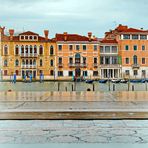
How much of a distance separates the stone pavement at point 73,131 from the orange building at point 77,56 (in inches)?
582

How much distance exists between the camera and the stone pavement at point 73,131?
159 inches

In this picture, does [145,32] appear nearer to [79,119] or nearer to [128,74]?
[128,74]

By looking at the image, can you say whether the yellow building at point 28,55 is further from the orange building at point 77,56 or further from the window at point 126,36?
the window at point 126,36

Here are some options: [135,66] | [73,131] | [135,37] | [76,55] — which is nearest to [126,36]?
[135,37]

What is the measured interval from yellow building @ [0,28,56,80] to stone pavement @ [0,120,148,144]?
13.5 meters

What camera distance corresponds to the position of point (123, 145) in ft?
12.4

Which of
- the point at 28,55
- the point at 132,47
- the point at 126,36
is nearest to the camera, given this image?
the point at 132,47

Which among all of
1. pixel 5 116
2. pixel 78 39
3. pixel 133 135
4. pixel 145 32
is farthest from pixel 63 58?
pixel 133 135

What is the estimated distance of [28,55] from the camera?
76.2ft

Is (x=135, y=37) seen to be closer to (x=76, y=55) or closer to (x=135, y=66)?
(x=135, y=66)

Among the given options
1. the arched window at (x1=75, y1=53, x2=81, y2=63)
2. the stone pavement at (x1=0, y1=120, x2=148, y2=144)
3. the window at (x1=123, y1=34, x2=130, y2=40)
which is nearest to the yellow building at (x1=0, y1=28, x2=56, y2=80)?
the arched window at (x1=75, y1=53, x2=81, y2=63)

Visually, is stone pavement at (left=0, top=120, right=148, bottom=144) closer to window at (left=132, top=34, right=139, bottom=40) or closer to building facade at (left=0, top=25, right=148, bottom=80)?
building facade at (left=0, top=25, right=148, bottom=80)

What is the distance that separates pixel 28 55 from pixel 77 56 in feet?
8.63

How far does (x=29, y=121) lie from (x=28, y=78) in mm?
16882
